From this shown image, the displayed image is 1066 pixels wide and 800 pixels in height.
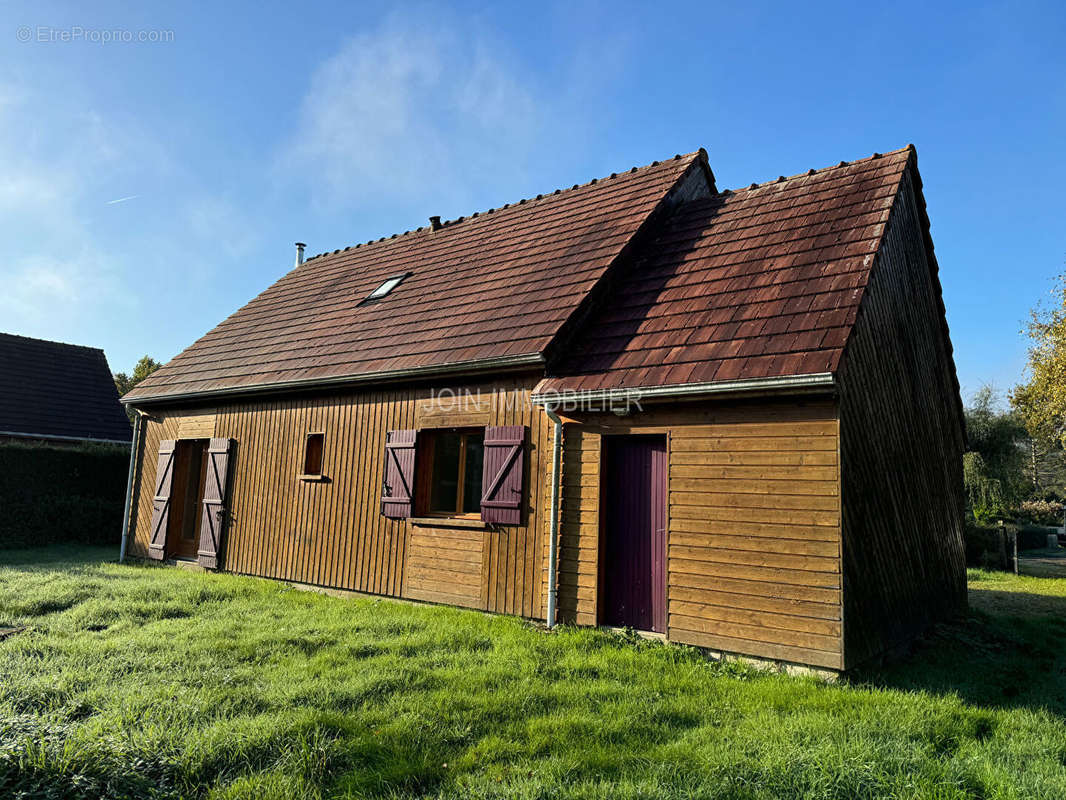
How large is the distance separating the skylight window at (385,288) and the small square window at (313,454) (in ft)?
8.83

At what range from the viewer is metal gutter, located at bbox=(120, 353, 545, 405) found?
7.66 metres

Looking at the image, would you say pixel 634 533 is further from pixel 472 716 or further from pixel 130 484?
pixel 130 484

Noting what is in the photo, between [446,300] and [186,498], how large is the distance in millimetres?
6799

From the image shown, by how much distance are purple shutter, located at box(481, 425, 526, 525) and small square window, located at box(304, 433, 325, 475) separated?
11.4 feet

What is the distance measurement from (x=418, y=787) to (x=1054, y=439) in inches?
1190

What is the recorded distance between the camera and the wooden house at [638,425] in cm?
586

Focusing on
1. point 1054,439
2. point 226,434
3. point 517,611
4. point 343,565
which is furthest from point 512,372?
point 1054,439

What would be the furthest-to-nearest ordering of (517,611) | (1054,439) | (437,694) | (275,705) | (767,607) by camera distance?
(1054,439), (517,611), (767,607), (437,694), (275,705)

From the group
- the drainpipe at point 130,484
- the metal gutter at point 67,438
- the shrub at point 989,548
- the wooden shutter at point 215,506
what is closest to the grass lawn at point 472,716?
the wooden shutter at point 215,506

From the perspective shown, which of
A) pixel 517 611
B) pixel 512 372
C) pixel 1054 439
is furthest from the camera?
pixel 1054 439

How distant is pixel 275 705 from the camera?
4477 mm

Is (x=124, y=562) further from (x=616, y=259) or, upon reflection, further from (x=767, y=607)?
(x=767, y=607)

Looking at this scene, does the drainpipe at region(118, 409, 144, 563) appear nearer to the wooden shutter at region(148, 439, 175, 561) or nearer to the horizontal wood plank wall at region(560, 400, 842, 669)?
the wooden shutter at region(148, 439, 175, 561)

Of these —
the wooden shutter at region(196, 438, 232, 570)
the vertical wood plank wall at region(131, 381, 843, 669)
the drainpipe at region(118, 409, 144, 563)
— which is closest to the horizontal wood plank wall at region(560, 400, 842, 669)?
the vertical wood plank wall at region(131, 381, 843, 669)
